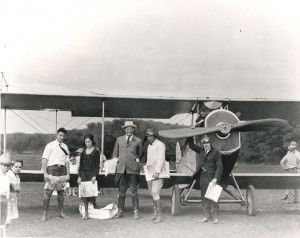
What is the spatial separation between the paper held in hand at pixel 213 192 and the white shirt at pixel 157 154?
953 mm

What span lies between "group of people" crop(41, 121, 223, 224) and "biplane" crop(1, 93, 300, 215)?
478 mm

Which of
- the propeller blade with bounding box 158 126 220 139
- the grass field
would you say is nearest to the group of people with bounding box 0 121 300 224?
the propeller blade with bounding box 158 126 220 139

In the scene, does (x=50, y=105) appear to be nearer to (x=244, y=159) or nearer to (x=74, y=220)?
(x=74, y=220)

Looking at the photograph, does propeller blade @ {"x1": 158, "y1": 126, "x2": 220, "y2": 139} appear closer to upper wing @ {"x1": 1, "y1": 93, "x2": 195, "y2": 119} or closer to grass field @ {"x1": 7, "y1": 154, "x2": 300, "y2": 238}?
upper wing @ {"x1": 1, "y1": 93, "x2": 195, "y2": 119}

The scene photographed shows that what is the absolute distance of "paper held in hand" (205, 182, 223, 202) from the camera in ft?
23.9

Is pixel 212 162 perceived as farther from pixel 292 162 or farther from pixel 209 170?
pixel 292 162

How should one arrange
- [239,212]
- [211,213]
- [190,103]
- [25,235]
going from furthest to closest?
[190,103] → [239,212] → [211,213] → [25,235]

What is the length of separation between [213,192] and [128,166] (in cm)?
174

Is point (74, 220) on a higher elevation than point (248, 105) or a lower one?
lower

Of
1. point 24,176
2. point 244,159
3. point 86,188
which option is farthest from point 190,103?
point 244,159

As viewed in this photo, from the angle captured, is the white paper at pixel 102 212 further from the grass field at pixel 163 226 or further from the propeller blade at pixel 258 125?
the propeller blade at pixel 258 125

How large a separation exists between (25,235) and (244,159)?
4401 cm

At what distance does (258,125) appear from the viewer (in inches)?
322

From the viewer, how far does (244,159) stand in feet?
158
